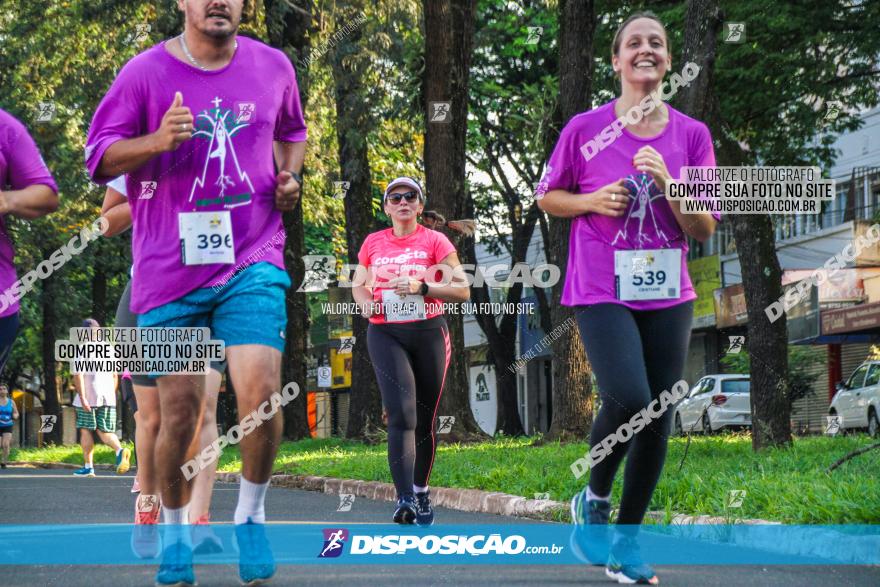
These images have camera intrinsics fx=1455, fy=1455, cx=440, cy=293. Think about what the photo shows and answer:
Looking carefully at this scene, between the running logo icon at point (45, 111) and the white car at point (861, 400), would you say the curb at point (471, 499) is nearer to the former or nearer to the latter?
the running logo icon at point (45, 111)

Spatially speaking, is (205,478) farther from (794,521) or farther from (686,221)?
(794,521)

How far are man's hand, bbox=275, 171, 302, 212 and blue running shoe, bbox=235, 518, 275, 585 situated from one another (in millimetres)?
1129

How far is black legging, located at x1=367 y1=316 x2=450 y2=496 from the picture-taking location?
856 centimetres

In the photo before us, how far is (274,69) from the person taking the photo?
5.37 m

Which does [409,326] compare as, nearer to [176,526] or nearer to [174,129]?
[176,526]

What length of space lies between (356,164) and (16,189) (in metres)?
18.7

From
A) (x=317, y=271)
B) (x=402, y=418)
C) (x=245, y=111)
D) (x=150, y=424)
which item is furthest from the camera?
(x=317, y=271)

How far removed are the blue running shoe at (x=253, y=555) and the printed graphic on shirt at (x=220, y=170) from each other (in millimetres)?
1135

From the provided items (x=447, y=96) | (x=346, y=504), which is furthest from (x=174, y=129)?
(x=447, y=96)

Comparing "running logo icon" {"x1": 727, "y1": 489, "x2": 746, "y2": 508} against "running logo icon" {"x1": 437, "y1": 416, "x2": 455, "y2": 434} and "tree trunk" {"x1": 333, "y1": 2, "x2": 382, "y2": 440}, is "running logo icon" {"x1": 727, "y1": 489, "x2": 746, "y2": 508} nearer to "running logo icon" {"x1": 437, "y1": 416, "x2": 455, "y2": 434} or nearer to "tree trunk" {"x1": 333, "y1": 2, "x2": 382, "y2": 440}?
"running logo icon" {"x1": 437, "y1": 416, "x2": 455, "y2": 434}

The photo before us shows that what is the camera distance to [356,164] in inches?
953

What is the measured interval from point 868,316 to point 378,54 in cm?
1330

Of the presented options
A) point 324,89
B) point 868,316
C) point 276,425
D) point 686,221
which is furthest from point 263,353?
point 868,316

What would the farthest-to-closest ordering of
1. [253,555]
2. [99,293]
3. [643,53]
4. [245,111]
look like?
[99,293]
[643,53]
[245,111]
[253,555]
